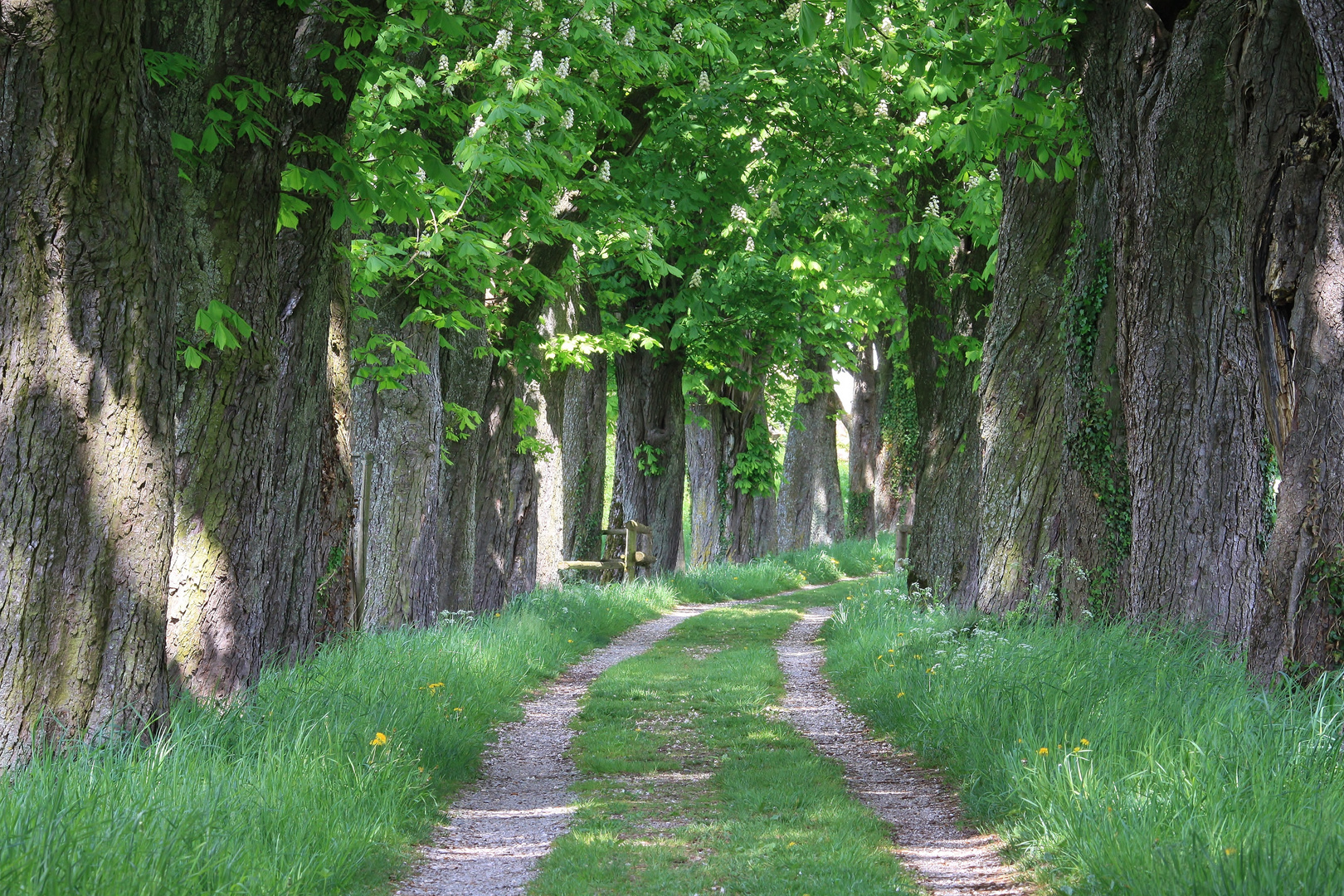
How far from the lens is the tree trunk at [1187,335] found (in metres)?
6.82

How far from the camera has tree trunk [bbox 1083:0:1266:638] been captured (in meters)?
6.82

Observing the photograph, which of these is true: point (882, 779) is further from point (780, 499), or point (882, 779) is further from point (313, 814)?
point (780, 499)

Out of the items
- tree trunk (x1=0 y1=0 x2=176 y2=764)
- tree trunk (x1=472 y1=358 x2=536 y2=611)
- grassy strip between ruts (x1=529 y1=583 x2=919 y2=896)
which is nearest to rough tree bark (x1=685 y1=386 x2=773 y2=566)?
tree trunk (x1=472 y1=358 x2=536 y2=611)

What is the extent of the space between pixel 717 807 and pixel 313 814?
224cm

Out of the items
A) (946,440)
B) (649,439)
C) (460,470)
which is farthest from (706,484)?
(460,470)

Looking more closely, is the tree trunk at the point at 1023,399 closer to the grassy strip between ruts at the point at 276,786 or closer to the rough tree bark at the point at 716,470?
the grassy strip between ruts at the point at 276,786

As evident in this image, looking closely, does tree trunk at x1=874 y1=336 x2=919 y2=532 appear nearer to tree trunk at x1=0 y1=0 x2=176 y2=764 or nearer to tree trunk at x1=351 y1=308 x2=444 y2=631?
tree trunk at x1=351 y1=308 x2=444 y2=631

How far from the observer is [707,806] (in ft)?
19.8

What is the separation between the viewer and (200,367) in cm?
638

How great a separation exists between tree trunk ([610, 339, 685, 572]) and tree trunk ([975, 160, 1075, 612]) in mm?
8732

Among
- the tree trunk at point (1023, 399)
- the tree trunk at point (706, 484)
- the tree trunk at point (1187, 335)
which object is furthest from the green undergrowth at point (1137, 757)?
the tree trunk at point (706, 484)

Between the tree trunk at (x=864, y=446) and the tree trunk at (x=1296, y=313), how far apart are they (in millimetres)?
25151

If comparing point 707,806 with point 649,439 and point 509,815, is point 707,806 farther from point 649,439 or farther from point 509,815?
point 649,439

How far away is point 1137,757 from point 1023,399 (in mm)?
5497
